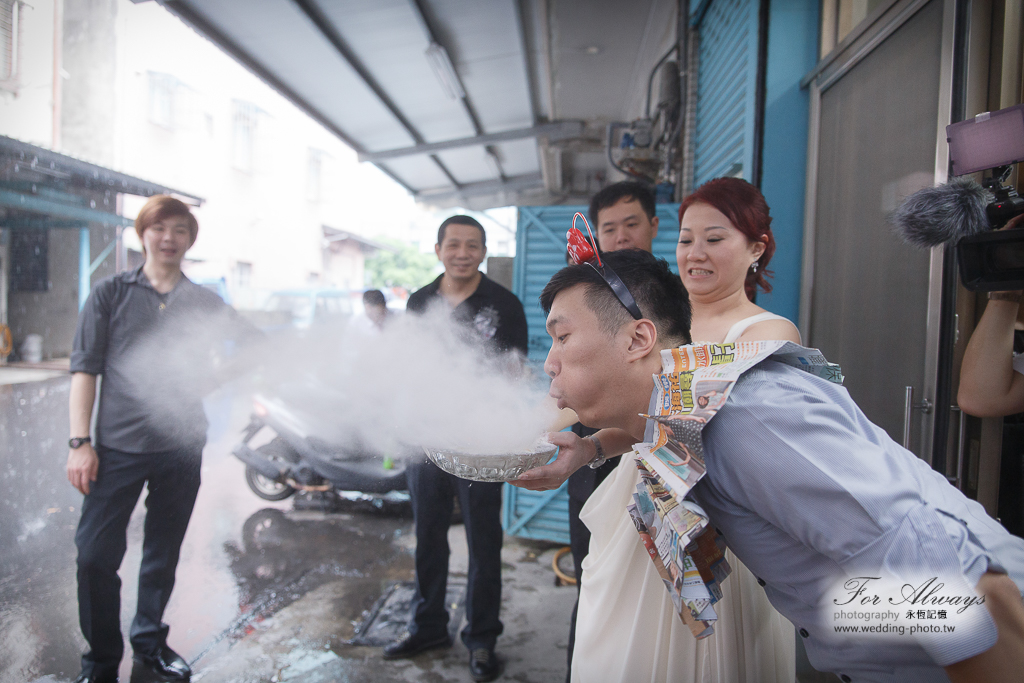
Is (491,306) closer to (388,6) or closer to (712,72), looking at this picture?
(712,72)

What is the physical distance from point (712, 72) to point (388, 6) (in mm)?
2847

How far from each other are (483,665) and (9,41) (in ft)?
12.7

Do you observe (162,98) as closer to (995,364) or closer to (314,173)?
(314,173)

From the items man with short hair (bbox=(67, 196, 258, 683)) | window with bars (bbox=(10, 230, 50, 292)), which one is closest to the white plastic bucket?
window with bars (bbox=(10, 230, 50, 292))

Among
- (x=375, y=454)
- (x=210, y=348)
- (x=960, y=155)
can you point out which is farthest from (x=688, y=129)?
(x=210, y=348)

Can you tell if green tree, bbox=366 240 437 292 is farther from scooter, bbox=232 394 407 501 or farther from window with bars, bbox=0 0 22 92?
window with bars, bbox=0 0 22 92

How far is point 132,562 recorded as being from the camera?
137 inches

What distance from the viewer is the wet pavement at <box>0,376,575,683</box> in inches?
100

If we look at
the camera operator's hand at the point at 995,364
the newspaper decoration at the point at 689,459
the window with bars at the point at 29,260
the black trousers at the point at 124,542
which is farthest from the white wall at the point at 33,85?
the camera operator's hand at the point at 995,364

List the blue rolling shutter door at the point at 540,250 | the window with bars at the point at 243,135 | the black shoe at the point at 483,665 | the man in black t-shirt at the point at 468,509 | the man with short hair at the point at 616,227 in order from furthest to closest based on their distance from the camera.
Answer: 1. the window with bars at the point at 243,135
2. the blue rolling shutter door at the point at 540,250
3. the man in black t-shirt at the point at 468,509
4. the black shoe at the point at 483,665
5. the man with short hair at the point at 616,227

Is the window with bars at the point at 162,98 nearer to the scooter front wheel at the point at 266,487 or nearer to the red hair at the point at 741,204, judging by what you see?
the scooter front wheel at the point at 266,487

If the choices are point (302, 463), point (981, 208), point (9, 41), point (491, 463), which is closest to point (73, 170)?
point (9, 41)

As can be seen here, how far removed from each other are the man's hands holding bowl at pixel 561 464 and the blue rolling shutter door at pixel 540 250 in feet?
7.47

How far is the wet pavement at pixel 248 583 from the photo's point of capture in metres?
2.55
